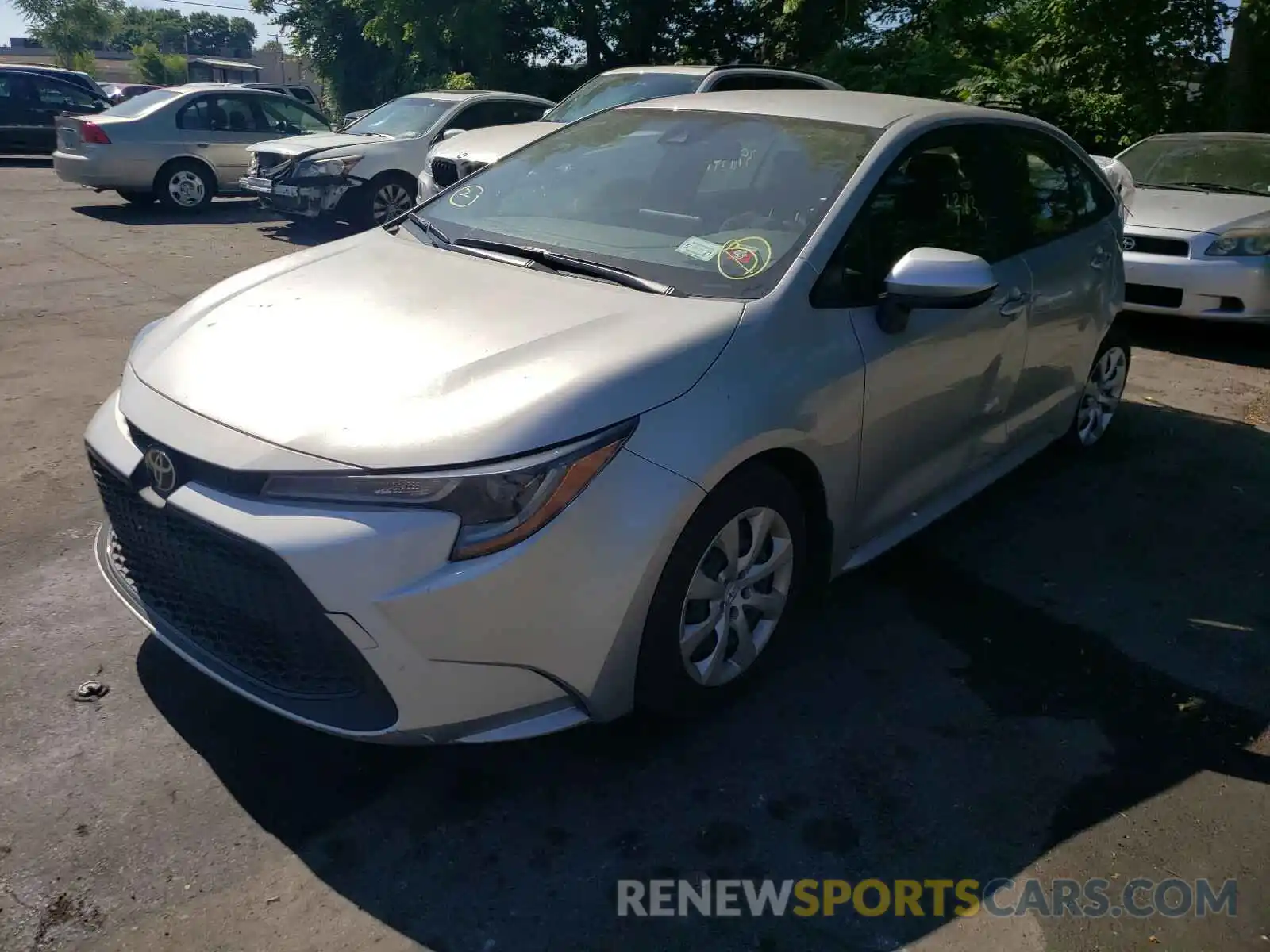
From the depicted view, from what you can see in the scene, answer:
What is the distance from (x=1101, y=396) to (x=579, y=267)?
10.9 ft

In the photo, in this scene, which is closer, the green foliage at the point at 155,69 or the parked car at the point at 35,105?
the parked car at the point at 35,105

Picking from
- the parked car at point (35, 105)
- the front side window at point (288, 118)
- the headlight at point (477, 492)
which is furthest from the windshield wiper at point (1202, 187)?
the parked car at point (35, 105)

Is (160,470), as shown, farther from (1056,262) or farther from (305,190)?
(305,190)

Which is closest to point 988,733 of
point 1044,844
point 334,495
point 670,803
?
point 1044,844

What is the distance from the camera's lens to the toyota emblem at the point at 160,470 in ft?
8.47

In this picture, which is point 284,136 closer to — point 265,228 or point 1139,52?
point 265,228

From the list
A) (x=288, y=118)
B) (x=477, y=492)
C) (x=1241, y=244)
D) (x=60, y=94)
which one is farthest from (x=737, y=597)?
(x=60, y=94)

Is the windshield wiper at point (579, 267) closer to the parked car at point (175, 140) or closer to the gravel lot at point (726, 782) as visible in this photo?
the gravel lot at point (726, 782)

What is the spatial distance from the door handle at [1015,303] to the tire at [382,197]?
7771mm

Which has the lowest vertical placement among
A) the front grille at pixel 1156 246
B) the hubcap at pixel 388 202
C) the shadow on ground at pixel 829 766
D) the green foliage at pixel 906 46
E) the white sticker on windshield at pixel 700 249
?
the shadow on ground at pixel 829 766

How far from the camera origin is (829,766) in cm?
296

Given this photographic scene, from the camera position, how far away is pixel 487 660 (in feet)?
8.03

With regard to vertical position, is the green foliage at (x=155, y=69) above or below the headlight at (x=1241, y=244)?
above

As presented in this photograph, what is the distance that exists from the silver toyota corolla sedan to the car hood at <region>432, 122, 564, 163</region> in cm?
489
